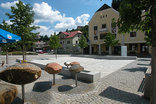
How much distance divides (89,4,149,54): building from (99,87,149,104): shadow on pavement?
23822mm

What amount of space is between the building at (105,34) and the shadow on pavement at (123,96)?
938 inches

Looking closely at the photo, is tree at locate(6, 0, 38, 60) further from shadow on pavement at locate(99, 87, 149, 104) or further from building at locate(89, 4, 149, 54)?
building at locate(89, 4, 149, 54)

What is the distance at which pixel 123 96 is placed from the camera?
388 centimetres

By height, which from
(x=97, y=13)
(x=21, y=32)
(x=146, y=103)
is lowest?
(x=146, y=103)

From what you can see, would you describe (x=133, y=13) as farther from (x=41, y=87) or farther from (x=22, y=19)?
(x=22, y=19)

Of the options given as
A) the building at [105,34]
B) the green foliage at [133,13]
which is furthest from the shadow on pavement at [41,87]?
the building at [105,34]

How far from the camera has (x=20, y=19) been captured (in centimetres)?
1175

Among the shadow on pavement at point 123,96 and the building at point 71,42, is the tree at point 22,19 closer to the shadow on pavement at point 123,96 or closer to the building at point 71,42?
the shadow on pavement at point 123,96

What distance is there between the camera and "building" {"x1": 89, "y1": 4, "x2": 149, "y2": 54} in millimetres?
26609

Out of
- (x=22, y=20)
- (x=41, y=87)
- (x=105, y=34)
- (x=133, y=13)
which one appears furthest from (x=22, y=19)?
(x=105, y=34)

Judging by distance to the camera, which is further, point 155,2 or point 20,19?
point 20,19

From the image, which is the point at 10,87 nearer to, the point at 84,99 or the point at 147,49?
the point at 84,99

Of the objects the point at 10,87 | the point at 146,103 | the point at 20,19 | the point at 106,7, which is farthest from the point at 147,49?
the point at 10,87

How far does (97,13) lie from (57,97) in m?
33.6
